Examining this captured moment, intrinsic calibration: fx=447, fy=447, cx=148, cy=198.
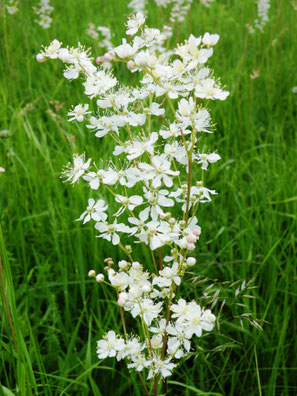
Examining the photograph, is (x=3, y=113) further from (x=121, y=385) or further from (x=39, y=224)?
(x=121, y=385)

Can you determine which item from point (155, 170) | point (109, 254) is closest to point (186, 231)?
point (155, 170)

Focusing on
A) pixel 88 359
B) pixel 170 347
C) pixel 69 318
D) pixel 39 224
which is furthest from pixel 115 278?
pixel 39 224

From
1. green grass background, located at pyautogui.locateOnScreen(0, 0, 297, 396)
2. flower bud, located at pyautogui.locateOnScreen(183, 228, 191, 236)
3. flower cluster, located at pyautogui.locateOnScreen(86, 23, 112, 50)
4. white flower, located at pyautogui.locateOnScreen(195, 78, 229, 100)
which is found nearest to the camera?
white flower, located at pyautogui.locateOnScreen(195, 78, 229, 100)

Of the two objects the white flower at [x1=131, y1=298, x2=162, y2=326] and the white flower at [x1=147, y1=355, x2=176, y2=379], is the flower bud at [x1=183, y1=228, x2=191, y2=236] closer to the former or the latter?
the white flower at [x1=131, y1=298, x2=162, y2=326]

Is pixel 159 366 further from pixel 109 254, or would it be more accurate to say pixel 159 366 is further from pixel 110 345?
pixel 109 254

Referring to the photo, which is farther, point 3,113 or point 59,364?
point 3,113

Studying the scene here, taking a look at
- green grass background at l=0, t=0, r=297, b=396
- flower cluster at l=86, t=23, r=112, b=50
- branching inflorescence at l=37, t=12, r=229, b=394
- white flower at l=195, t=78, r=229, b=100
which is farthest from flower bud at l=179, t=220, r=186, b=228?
flower cluster at l=86, t=23, r=112, b=50

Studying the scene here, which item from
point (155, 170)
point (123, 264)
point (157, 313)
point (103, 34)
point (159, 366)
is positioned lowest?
point (159, 366)

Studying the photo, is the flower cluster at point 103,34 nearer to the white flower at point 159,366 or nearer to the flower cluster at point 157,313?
the flower cluster at point 157,313

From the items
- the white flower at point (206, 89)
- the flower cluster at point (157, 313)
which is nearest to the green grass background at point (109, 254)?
the flower cluster at point (157, 313)
